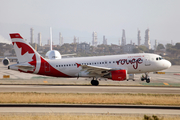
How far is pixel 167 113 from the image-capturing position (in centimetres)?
1817

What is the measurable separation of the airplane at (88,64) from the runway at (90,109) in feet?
52.8

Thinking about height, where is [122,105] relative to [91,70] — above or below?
below

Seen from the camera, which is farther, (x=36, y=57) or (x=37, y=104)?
(x=36, y=57)

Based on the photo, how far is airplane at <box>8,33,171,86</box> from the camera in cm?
3753

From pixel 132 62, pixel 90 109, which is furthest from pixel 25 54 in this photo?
pixel 90 109

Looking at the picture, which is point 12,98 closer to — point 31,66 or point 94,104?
point 94,104

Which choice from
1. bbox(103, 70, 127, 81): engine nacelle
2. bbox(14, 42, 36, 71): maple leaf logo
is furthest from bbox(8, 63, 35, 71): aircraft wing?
bbox(103, 70, 127, 81): engine nacelle

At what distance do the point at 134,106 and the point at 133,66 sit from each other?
1732 centimetres

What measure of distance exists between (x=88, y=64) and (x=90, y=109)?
19.3 meters

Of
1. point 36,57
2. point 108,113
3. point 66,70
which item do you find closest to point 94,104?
point 108,113

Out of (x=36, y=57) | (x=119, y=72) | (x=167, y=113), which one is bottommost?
(x=167, y=113)

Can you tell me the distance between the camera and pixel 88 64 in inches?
1516

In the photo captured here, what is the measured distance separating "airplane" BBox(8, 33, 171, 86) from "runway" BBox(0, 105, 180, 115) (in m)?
16.1

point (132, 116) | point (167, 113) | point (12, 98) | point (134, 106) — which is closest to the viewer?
point (132, 116)
